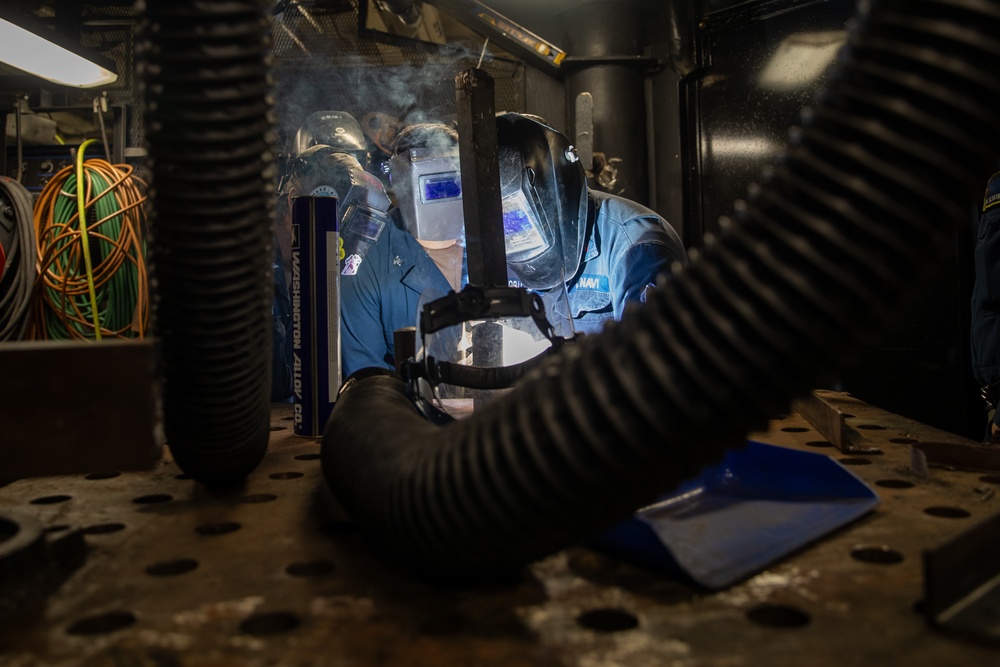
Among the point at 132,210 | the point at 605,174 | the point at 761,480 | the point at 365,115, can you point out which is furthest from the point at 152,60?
the point at 365,115

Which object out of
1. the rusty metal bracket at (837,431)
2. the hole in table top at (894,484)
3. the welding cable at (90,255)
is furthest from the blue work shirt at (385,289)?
the hole in table top at (894,484)

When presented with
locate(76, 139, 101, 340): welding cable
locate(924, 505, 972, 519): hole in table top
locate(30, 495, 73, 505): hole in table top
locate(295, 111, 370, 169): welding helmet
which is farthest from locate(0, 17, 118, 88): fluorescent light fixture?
locate(924, 505, 972, 519): hole in table top

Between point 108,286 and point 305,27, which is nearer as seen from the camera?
point 108,286

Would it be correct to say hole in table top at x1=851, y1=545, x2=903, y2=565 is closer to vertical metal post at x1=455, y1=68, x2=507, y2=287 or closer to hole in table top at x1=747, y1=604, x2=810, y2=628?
hole in table top at x1=747, y1=604, x2=810, y2=628

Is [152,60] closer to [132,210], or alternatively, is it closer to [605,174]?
[605,174]

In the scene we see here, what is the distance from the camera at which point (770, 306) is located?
50 cm

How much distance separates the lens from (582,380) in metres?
0.55

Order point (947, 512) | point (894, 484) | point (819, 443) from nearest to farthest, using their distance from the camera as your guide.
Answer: point (947, 512) < point (894, 484) < point (819, 443)

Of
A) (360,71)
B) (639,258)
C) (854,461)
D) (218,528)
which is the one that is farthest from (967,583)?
(360,71)

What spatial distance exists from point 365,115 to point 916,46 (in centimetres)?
369

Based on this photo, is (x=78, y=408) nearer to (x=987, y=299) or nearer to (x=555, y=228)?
(x=555, y=228)

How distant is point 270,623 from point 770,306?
48cm

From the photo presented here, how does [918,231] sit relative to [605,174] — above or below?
below

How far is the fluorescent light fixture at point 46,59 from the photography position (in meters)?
2.59
